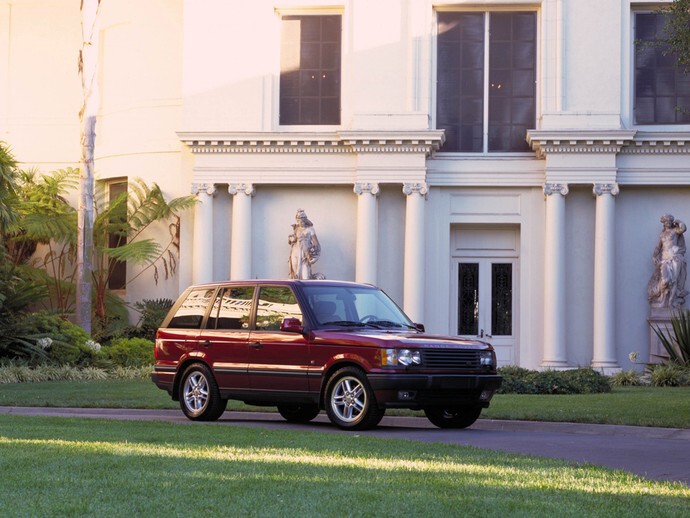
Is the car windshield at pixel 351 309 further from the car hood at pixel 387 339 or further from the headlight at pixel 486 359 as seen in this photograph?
the headlight at pixel 486 359

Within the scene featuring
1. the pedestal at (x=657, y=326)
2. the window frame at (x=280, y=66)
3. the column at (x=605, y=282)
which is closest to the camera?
the pedestal at (x=657, y=326)

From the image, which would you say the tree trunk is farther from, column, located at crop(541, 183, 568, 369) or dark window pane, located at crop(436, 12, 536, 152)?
column, located at crop(541, 183, 568, 369)

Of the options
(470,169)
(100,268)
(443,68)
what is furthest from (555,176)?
(100,268)

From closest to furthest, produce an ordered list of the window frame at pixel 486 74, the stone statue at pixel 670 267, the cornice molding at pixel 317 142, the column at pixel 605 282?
the stone statue at pixel 670 267
the column at pixel 605 282
the cornice molding at pixel 317 142
the window frame at pixel 486 74

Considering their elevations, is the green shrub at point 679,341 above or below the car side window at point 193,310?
below

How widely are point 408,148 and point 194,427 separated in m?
16.0

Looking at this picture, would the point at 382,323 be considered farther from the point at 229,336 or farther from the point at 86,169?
the point at 86,169

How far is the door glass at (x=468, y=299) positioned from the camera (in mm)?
29781

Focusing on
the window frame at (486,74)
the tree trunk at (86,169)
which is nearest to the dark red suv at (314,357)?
the tree trunk at (86,169)

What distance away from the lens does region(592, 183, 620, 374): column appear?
92.4 feet

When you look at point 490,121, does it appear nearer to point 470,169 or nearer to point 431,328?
point 470,169

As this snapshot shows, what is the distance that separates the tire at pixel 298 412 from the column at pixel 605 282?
528 inches

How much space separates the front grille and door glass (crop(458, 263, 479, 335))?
15.2 m

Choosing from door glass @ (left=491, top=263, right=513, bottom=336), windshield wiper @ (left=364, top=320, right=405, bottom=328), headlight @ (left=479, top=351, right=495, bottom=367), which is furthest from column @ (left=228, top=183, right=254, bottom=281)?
headlight @ (left=479, top=351, right=495, bottom=367)
